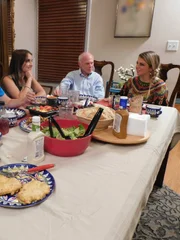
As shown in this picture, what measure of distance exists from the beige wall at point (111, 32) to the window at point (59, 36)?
0.49 feet

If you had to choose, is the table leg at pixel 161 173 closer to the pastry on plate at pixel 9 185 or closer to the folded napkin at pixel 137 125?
the folded napkin at pixel 137 125

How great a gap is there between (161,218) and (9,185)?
1291 mm

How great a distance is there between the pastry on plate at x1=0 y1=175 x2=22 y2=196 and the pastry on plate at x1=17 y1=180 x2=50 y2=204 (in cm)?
2

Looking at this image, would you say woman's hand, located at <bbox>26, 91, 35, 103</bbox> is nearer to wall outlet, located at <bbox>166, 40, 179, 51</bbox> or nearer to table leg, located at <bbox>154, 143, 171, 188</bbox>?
table leg, located at <bbox>154, 143, 171, 188</bbox>

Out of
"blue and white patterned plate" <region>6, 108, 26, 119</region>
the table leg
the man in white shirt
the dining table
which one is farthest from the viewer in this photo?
the man in white shirt

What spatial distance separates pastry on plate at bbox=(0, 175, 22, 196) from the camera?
1.83 ft

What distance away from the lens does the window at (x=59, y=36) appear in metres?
3.22

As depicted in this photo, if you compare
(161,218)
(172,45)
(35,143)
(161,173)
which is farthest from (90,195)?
(172,45)

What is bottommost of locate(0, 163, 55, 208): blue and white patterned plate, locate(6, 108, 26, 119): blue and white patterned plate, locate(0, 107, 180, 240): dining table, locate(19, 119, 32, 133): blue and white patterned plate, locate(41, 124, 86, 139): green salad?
locate(0, 107, 180, 240): dining table

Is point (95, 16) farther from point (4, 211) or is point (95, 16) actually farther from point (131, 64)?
point (4, 211)

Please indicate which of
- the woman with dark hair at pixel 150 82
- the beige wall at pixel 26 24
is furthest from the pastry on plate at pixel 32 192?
the beige wall at pixel 26 24

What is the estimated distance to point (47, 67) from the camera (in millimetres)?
3666

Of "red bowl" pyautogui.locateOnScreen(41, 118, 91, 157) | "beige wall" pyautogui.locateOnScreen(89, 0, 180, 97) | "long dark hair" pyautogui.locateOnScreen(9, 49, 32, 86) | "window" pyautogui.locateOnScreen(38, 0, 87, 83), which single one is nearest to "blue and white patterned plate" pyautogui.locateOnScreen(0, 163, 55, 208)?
"red bowl" pyautogui.locateOnScreen(41, 118, 91, 157)

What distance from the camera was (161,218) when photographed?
1.48 m
